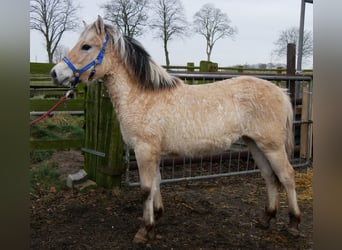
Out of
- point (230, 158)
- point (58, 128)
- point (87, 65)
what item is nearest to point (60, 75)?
point (87, 65)

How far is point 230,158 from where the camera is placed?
16.5ft

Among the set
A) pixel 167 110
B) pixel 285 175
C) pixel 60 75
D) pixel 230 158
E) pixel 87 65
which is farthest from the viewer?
pixel 230 158

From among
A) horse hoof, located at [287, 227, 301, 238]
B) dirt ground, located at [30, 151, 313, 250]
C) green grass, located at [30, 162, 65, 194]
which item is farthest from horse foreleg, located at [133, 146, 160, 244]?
green grass, located at [30, 162, 65, 194]

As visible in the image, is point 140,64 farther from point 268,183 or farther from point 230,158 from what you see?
point 230,158

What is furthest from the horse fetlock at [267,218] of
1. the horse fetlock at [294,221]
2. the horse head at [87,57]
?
the horse head at [87,57]

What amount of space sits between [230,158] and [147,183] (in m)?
2.52

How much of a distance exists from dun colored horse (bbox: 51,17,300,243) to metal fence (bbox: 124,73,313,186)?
1.35 meters

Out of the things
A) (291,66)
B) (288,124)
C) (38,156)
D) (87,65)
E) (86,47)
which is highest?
(291,66)

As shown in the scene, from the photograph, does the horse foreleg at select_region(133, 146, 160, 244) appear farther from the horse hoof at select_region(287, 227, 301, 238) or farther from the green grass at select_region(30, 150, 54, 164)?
the green grass at select_region(30, 150, 54, 164)

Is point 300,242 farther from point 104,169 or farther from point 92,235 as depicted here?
point 104,169

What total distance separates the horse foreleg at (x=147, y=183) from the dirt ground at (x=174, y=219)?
0.34 feet

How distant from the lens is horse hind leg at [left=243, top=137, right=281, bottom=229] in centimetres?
316

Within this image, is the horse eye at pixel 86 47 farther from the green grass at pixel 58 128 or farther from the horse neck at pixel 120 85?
the green grass at pixel 58 128

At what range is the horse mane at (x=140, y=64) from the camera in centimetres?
287
